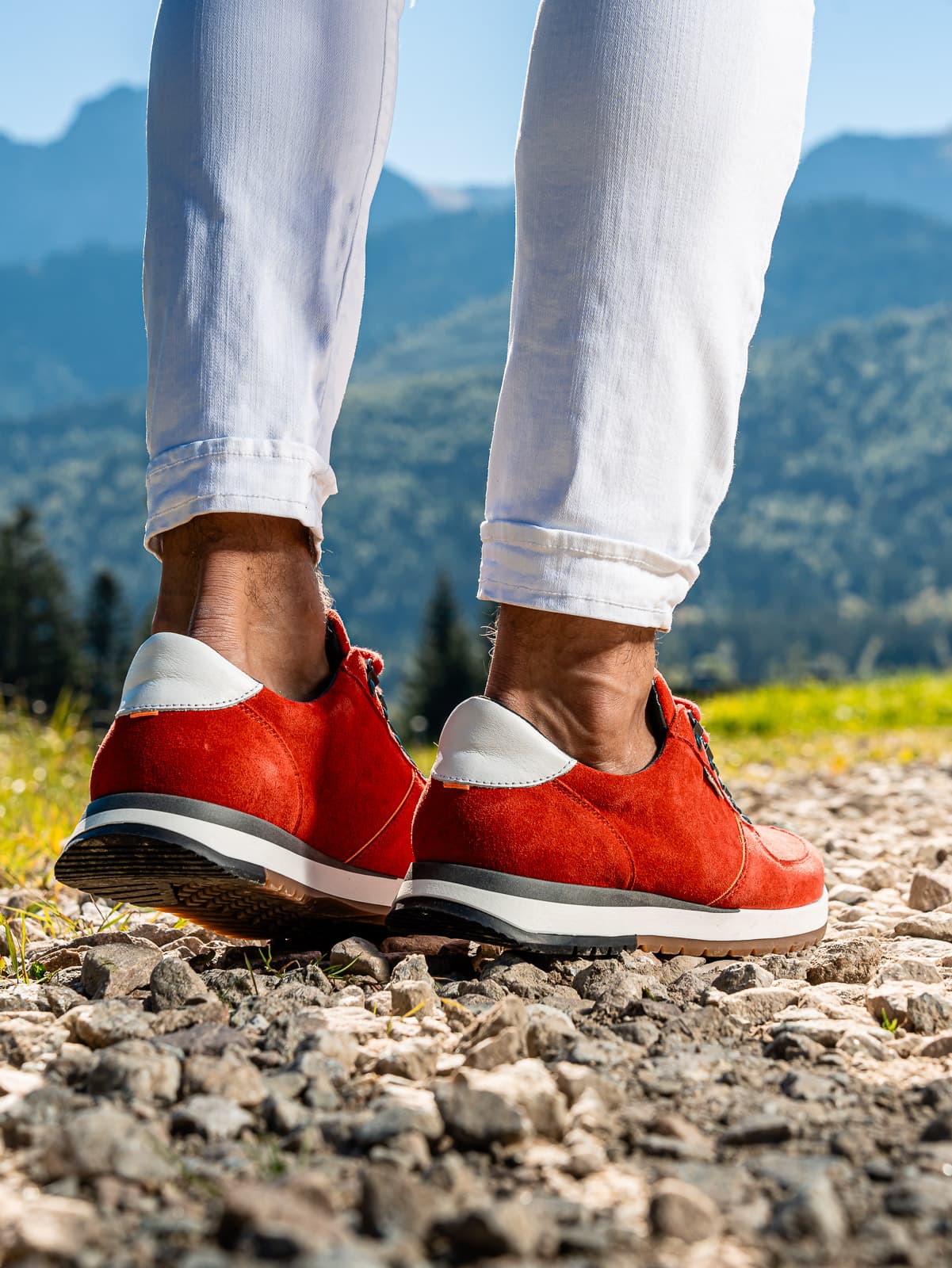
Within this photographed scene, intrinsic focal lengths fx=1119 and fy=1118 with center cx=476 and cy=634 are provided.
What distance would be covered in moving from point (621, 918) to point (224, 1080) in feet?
2.06

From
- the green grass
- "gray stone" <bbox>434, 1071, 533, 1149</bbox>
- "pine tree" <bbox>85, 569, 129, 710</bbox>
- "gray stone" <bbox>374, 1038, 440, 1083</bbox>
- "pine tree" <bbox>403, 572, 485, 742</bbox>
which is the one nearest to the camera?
"gray stone" <bbox>434, 1071, 533, 1149</bbox>

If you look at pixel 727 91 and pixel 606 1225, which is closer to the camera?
pixel 606 1225

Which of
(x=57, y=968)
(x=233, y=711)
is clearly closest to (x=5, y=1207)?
(x=233, y=711)

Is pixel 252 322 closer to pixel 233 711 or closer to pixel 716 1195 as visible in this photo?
pixel 233 711

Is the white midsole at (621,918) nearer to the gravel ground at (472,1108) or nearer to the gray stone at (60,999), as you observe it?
the gravel ground at (472,1108)

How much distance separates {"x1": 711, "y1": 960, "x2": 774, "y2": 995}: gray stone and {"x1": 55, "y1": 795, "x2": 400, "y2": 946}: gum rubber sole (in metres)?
0.52

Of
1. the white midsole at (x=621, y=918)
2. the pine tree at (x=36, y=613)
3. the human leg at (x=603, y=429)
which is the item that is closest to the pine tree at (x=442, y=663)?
the pine tree at (x=36, y=613)

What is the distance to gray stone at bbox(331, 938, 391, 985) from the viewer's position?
1531 mm

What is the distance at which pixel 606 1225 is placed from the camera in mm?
815

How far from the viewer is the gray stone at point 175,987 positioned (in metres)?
1.35

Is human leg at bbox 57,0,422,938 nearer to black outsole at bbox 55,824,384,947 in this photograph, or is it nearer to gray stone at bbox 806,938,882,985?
black outsole at bbox 55,824,384,947

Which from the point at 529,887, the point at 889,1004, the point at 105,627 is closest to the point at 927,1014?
the point at 889,1004

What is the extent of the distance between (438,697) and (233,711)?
3479cm

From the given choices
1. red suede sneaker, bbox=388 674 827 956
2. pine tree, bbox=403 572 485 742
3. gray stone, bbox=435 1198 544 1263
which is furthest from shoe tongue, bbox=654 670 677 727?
pine tree, bbox=403 572 485 742
